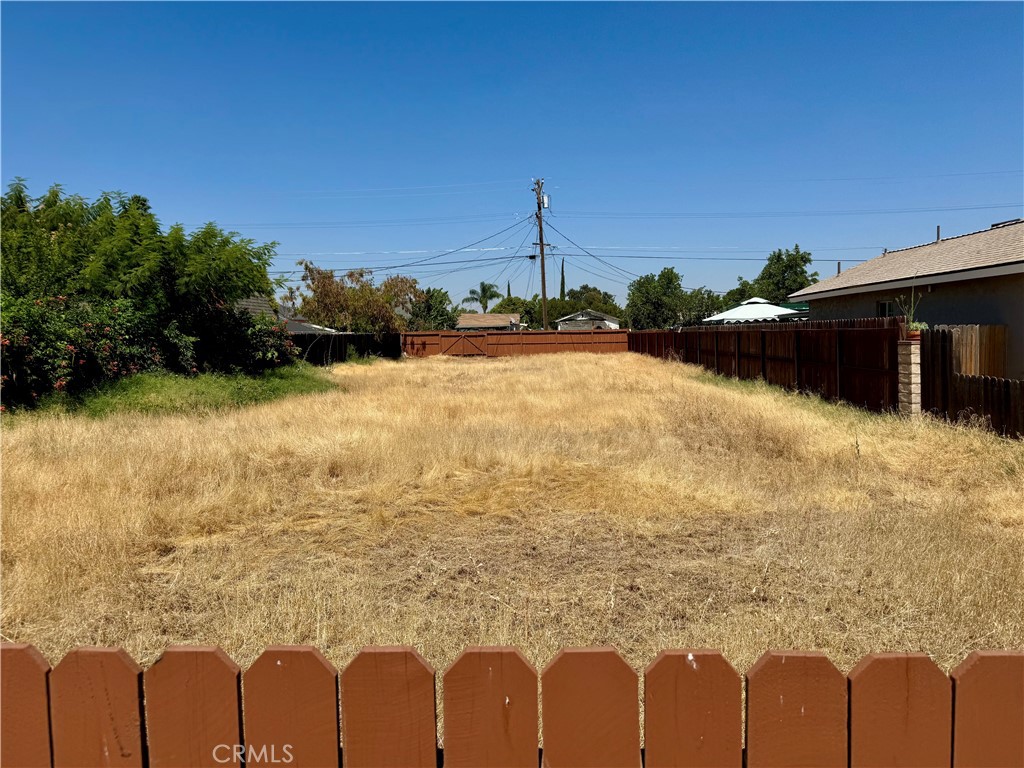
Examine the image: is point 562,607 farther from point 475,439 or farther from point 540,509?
point 475,439

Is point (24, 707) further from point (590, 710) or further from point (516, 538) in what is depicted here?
point (516, 538)

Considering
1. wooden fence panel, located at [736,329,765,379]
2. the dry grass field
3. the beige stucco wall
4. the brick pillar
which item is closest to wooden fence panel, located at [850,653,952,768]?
the dry grass field

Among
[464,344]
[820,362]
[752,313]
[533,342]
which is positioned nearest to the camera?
[820,362]

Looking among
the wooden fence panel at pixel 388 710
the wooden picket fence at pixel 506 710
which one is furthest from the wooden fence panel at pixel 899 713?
the wooden fence panel at pixel 388 710

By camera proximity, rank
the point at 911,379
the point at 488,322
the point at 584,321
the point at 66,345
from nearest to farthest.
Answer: the point at 911,379
the point at 66,345
the point at 584,321
the point at 488,322

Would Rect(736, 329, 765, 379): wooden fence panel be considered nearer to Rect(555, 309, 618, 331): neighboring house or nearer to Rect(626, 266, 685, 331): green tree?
Rect(626, 266, 685, 331): green tree

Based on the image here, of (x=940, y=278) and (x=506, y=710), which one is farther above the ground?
(x=940, y=278)

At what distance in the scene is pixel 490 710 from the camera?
5.28 feet

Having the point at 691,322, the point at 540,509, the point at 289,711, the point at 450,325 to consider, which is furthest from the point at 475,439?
the point at 450,325

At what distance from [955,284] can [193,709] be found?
19.7 metres

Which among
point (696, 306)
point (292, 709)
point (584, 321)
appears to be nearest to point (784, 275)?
point (696, 306)

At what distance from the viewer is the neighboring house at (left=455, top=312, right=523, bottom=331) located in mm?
90775

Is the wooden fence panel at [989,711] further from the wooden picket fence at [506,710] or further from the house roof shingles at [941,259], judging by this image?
the house roof shingles at [941,259]

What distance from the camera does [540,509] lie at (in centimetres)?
657
